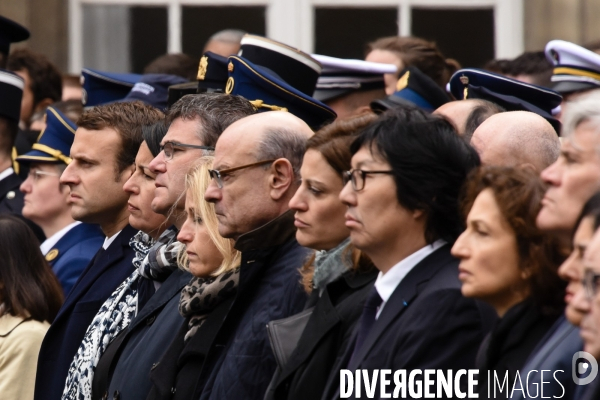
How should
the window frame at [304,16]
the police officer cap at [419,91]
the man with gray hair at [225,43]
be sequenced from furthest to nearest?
the window frame at [304,16] → the man with gray hair at [225,43] → the police officer cap at [419,91]

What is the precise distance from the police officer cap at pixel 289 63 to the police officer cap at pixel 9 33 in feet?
8.19

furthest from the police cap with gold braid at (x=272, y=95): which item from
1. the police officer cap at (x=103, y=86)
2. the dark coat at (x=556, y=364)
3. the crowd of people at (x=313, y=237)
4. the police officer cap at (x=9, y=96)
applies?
the dark coat at (x=556, y=364)

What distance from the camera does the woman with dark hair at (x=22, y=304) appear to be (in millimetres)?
5871

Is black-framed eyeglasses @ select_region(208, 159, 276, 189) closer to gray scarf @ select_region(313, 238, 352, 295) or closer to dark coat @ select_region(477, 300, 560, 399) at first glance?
gray scarf @ select_region(313, 238, 352, 295)

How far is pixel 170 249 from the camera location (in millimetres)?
5266

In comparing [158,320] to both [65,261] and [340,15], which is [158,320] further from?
[340,15]

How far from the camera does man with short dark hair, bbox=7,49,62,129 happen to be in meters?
9.14

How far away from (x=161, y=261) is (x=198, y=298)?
2.02 feet

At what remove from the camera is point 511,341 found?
11.1ft

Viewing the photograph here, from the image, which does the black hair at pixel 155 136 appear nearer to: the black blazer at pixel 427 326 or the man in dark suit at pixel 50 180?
the man in dark suit at pixel 50 180

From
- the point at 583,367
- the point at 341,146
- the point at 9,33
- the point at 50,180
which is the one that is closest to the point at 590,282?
the point at 583,367

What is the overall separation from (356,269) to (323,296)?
0.49 feet

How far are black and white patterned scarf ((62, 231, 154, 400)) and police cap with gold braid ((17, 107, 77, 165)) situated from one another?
6.41 ft

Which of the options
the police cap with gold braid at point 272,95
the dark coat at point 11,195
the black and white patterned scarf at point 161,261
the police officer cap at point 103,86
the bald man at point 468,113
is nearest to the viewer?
the bald man at point 468,113
